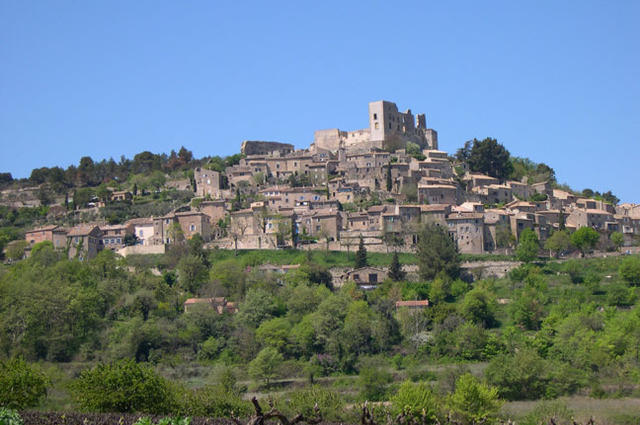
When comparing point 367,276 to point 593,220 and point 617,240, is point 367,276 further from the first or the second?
point 593,220

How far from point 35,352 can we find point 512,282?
3019 cm

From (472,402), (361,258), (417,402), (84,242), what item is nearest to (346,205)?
(361,258)

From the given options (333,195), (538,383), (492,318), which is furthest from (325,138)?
(538,383)

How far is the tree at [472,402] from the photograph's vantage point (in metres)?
41.6

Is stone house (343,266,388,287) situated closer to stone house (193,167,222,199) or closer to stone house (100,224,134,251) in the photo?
stone house (100,224,134,251)

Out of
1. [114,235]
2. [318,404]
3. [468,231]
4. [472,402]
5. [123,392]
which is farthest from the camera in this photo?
[114,235]

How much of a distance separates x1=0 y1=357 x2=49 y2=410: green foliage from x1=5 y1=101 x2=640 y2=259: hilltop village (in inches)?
1214

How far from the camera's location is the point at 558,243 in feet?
228

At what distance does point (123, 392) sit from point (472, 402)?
14.9 m

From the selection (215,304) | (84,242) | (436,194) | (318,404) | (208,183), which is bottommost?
(318,404)

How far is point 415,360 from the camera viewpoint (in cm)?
5428

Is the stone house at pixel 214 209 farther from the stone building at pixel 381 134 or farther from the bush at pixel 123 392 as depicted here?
the bush at pixel 123 392

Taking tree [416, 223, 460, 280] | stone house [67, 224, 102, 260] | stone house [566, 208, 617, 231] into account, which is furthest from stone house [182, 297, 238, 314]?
stone house [566, 208, 617, 231]

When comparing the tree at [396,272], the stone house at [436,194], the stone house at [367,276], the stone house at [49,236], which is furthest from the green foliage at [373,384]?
the stone house at [49,236]
